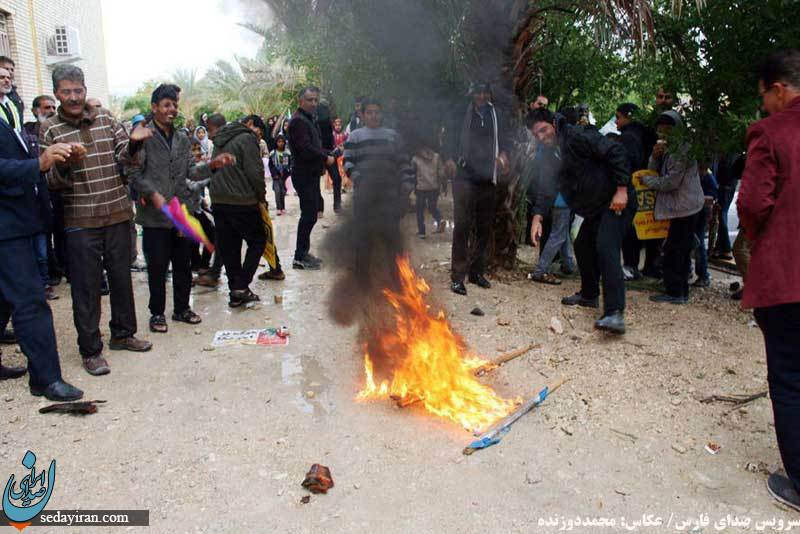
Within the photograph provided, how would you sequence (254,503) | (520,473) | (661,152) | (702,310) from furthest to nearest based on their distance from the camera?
(661,152) → (702,310) → (520,473) → (254,503)

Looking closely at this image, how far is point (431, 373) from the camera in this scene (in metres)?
4.06

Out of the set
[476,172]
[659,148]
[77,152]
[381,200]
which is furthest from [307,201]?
[659,148]

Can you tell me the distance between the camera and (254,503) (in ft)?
9.62

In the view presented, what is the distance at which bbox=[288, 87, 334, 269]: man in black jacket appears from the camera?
715 centimetres

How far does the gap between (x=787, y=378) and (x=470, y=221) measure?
12.6 feet

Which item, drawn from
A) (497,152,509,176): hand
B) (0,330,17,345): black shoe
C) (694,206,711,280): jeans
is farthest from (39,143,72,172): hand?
(694,206,711,280): jeans

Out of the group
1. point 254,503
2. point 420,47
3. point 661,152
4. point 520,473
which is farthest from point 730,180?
point 254,503

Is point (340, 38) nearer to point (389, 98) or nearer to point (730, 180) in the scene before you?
point (389, 98)

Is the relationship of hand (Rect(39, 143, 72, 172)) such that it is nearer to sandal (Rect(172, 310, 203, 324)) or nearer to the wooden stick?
sandal (Rect(172, 310, 203, 324))

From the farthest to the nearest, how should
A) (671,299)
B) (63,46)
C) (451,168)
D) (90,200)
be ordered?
(63,46) < (451,168) < (671,299) < (90,200)

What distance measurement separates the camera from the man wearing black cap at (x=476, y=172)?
618 centimetres

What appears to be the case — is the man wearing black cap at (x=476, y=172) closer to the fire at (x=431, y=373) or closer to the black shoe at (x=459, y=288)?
the black shoe at (x=459, y=288)

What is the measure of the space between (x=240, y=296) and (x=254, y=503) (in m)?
3.36

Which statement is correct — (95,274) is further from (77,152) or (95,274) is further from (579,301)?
(579,301)
